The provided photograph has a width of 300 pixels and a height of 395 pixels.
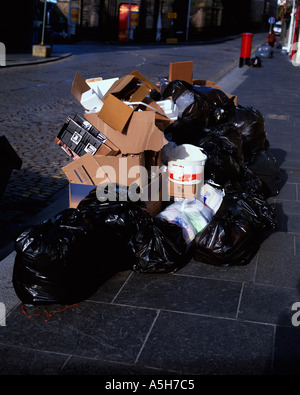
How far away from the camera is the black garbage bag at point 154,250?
13.4ft

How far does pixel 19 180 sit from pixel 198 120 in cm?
222

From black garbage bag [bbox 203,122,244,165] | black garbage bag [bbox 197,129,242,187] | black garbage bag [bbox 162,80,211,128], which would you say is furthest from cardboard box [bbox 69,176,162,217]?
black garbage bag [bbox 162,80,211,128]

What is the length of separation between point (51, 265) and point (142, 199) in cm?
115

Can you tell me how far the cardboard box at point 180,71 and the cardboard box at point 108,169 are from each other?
90.4 inches

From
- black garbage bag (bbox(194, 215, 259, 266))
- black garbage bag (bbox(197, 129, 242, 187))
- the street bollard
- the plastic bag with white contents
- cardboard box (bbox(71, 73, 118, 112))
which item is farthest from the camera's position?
the street bollard

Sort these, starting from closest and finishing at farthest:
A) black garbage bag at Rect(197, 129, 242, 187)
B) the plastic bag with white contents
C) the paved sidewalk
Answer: the paved sidewalk
the plastic bag with white contents
black garbage bag at Rect(197, 129, 242, 187)

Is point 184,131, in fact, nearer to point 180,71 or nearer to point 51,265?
point 180,71

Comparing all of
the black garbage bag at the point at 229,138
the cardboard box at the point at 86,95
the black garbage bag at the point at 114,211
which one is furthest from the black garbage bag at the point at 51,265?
the black garbage bag at the point at 229,138

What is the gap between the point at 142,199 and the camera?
14.6ft

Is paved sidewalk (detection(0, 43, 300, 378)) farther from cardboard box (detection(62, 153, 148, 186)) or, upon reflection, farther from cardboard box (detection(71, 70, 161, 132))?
cardboard box (detection(71, 70, 161, 132))

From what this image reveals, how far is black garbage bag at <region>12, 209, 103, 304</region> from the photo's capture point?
3.57m

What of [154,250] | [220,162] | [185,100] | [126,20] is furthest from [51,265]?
[126,20]

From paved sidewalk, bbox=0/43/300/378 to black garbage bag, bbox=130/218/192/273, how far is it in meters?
0.07
